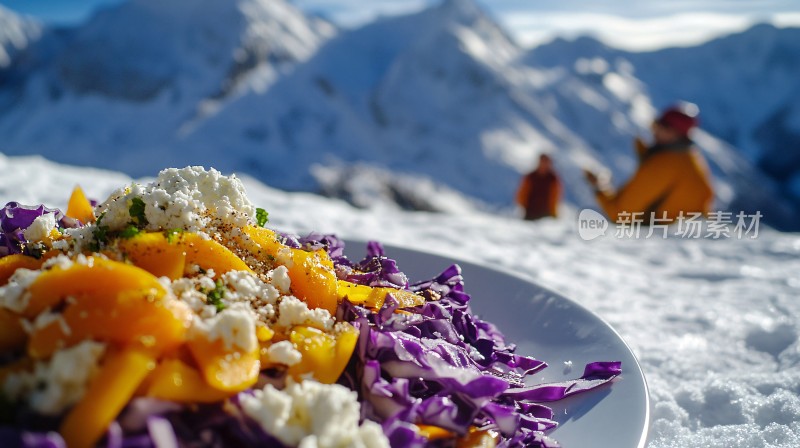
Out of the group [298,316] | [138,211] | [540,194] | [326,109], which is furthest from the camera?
[326,109]

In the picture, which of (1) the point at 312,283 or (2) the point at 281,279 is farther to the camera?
(1) the point at 312,283

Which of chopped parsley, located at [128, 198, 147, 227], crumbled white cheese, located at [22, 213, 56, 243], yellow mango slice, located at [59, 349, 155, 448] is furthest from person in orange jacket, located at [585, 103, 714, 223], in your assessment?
yellow mango slice, located at [59, 349, 155, 448]

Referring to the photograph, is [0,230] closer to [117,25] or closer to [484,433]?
[484,433]

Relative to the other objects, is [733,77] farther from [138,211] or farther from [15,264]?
[15,264]

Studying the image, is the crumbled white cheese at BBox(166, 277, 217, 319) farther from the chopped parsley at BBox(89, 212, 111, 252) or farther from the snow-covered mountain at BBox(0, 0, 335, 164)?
the snow-covered mountain at BBox(0, 0, 335, 164)

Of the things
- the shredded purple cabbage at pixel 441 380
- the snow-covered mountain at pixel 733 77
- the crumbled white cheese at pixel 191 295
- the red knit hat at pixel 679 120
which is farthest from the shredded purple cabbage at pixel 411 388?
the snow-covered mountain at pixel 733 77

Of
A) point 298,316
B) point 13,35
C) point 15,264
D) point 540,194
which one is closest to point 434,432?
point 298,316

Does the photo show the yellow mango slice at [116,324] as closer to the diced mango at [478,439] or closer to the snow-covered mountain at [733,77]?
the diced mango at [478,439]
